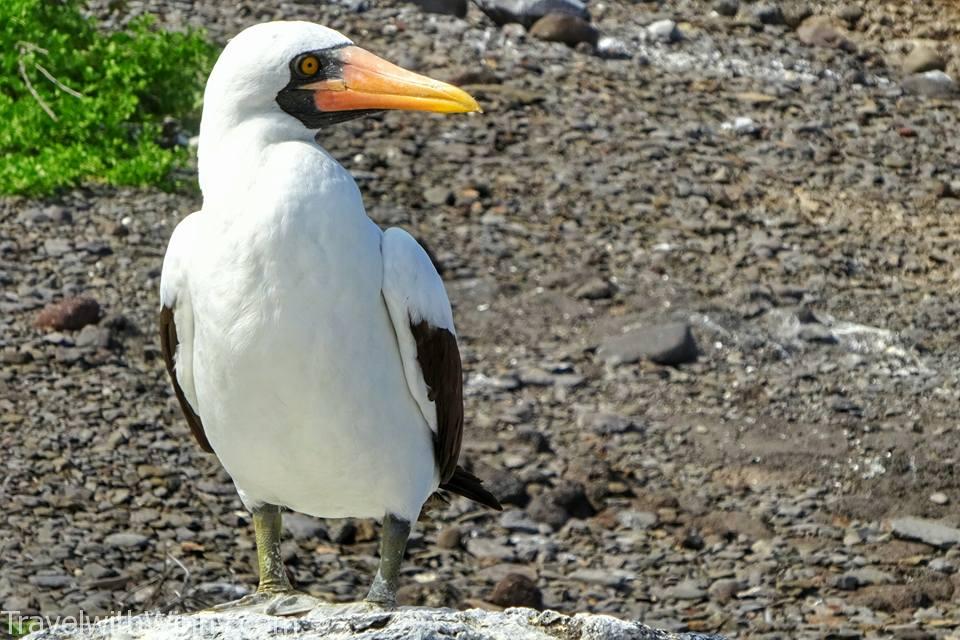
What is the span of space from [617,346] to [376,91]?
4.24 m

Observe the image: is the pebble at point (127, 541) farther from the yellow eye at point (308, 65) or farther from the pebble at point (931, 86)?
the pebble at point (931, 86)

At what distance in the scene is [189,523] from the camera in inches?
276

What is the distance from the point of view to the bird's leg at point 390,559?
484 centimetres

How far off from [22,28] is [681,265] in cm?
458

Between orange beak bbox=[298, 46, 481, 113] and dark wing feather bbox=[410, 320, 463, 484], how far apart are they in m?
0.63

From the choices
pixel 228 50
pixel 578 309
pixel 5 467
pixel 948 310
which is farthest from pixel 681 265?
pixel 228 50

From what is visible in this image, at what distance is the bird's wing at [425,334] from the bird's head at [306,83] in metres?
0.39

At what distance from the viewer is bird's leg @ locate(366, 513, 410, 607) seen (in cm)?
484

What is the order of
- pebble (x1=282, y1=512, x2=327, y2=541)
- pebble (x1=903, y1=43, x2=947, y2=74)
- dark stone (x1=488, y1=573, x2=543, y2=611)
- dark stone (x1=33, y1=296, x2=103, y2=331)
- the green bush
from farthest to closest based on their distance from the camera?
1. pebble (x1=903, y1=43, x2=947, y2=74)
2. the green bush
3. dark stone (x1=33, y1=296, x2=103, y2=331)
4. pebble (x1=282, y1=512, x2=327, y2=541)
5. dark stone (x1=488, y1=573, x2=543, y2=611)

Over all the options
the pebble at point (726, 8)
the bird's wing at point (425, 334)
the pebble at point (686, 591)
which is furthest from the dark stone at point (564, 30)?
the bird's wing at point (425, 334)

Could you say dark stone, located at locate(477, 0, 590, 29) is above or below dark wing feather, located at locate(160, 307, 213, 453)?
above

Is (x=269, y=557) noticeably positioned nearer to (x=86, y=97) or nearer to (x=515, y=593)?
(x=515, y=593)

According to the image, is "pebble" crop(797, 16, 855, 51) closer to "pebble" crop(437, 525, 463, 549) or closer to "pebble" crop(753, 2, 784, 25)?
"pebble" crop(753, 2, 784, 25)

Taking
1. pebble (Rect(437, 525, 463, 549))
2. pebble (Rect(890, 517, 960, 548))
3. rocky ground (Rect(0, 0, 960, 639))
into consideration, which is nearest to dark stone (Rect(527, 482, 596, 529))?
rocky ground (Rect(0, 0, 960, 639))
